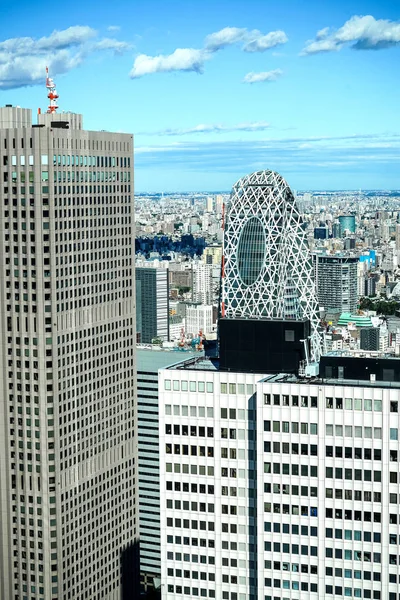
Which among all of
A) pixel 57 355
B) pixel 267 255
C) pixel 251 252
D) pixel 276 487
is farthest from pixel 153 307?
pixel 276 487

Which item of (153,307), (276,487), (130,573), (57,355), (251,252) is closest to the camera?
(276,487)

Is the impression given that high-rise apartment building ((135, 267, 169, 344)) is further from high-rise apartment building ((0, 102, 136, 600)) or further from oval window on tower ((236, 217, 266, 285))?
high-rise apartment building ((0, 102, 136, 600))

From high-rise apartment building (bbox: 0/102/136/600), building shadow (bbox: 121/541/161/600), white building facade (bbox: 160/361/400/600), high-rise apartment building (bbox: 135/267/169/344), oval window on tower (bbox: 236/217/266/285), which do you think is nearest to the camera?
white building facade (bbox: 160/361/400/600)

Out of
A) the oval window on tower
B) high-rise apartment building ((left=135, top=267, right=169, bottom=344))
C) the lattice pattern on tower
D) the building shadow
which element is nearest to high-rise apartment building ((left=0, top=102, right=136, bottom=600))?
the building shadow

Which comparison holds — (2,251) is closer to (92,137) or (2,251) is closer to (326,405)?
(92,137)

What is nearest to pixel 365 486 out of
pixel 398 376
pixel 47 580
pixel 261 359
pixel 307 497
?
pixel 307 497

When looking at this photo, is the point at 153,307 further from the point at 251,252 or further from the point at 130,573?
the point at 130,573

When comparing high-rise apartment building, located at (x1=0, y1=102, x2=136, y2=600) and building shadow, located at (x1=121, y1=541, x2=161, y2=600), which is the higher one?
high-rise apartment building, located at (x1=0, y1=102, x2=136, y2=600)

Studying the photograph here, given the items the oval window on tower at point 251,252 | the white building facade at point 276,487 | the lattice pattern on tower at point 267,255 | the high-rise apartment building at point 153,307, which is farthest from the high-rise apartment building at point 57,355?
the high-rise apartment building at point 153,307
